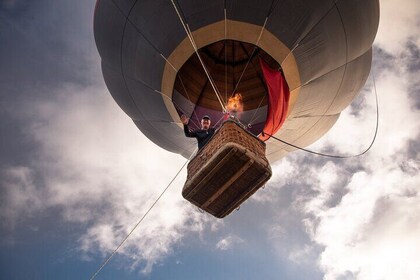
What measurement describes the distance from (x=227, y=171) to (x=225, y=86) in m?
2.17

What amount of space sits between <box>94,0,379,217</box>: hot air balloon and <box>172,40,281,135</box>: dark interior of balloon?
0.09 ft

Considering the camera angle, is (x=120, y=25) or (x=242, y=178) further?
(x=120, y=25)

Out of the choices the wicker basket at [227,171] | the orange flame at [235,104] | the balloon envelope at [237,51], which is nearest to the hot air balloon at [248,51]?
the balloon envelope at [237,51]

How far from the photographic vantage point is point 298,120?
420 cm

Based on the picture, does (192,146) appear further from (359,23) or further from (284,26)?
(359,23)

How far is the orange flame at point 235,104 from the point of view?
434cm

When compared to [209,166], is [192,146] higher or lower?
higher

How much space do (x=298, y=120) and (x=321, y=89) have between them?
1.67 feet

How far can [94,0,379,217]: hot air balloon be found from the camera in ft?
11.0

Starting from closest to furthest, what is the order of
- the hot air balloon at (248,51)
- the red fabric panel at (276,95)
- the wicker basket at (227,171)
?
1. the wicker basket at (227,171)
2. the hot air balloon at (248,51)
3. the red fabric panel at (276,95)

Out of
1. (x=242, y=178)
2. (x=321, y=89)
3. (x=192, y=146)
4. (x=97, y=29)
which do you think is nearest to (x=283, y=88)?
(x=321, y=89)

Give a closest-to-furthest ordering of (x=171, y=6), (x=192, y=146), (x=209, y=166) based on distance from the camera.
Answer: (x=209, y=166)
(x=171, y=6)
(x=192, y=146)

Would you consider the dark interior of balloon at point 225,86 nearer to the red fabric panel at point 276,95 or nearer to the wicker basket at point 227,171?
the red fabric panel at point 276,95

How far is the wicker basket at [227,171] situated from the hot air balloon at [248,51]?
54cm
